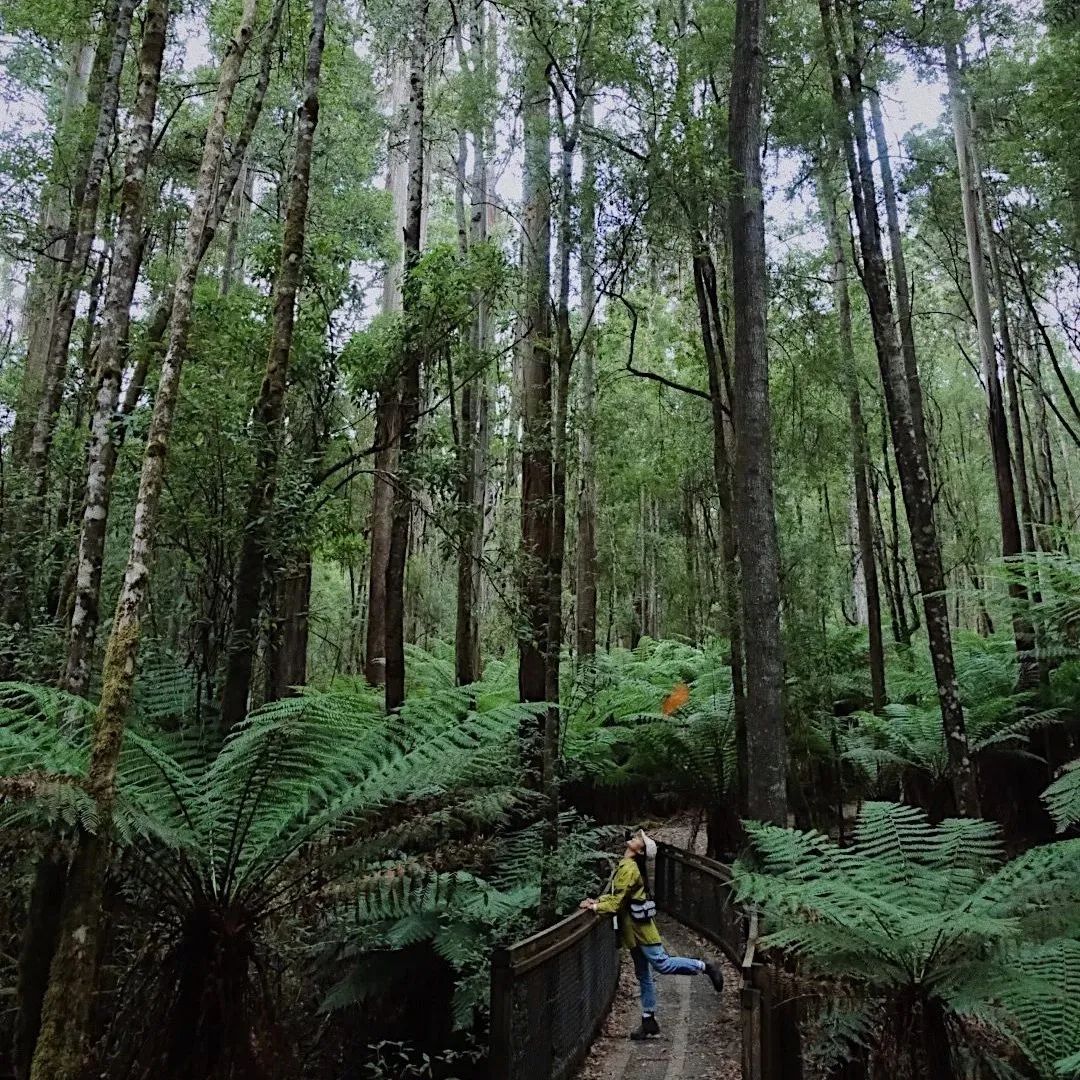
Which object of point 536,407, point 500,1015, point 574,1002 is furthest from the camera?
point 536,407

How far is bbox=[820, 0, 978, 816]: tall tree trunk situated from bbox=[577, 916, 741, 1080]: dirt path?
254 centimetres

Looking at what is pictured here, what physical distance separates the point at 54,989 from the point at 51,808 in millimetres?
913

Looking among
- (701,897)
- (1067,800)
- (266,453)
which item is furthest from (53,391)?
(1067,800)

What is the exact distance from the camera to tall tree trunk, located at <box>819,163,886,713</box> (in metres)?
10.5

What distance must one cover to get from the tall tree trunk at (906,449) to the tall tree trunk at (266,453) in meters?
4.77

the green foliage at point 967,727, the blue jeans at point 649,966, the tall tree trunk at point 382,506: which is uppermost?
the tall tree trunk at point 382,506

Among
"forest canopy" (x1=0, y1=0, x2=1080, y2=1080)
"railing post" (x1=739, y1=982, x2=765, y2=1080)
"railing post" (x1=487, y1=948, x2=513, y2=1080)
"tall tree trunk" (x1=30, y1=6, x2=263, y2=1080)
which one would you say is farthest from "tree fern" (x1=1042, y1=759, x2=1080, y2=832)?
"tall tree trunk" (x1=30, y1=6, x2=263, y2=1080)

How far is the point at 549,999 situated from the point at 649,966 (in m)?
1.72

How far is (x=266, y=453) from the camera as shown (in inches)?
231

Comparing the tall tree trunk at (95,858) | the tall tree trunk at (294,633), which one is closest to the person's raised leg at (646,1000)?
the tall tree trunk at (95,858)

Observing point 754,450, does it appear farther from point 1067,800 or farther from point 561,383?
point 1067,800

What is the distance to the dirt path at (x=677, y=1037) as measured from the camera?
208 inches

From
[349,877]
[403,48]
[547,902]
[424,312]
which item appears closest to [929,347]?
[403,48]

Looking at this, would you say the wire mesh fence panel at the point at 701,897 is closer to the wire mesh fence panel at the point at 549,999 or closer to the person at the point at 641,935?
the person at the point at 641,935
